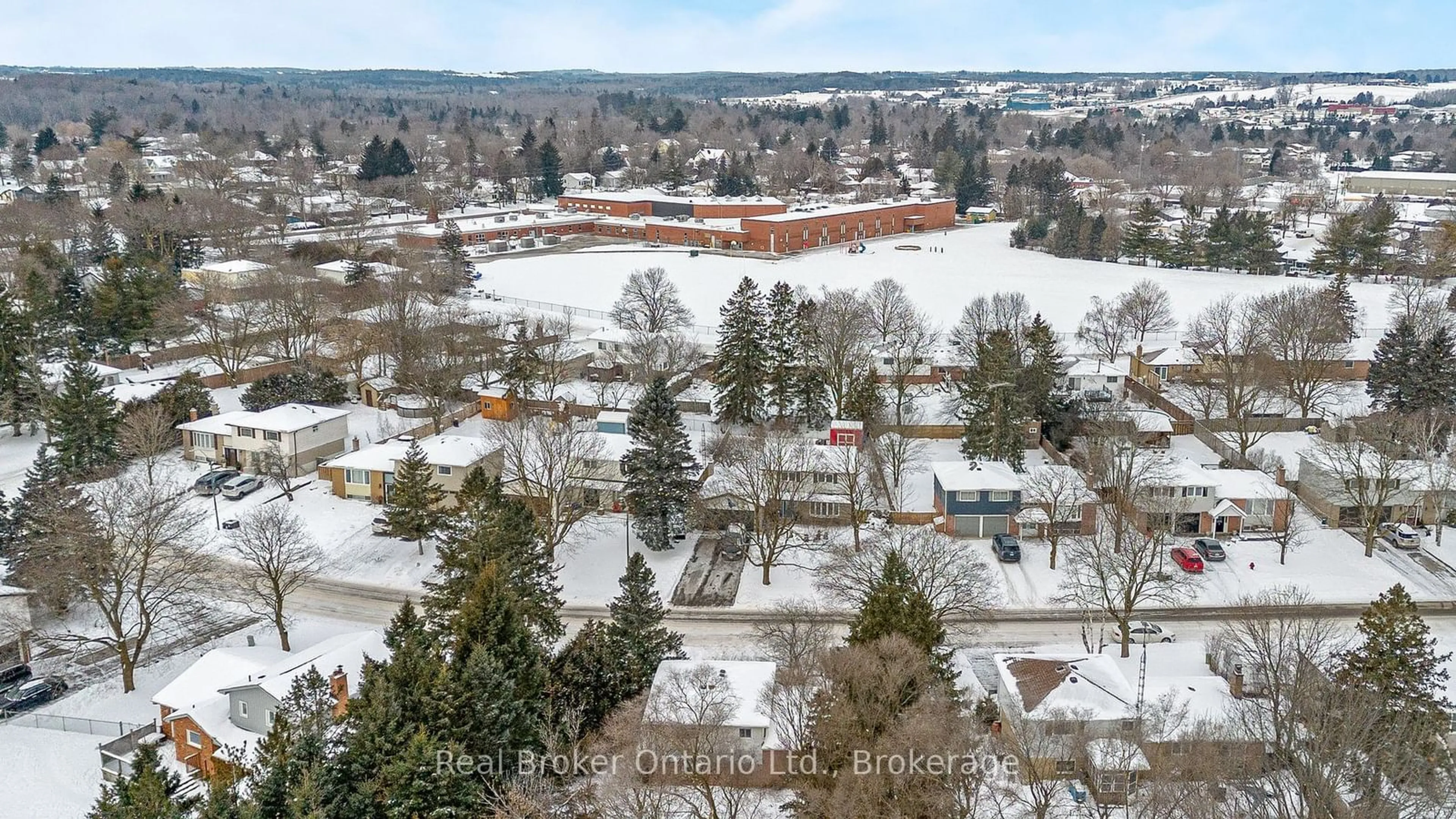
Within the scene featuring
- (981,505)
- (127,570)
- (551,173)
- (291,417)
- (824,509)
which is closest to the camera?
(127,570)

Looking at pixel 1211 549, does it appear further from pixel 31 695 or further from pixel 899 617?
pixel 31 695

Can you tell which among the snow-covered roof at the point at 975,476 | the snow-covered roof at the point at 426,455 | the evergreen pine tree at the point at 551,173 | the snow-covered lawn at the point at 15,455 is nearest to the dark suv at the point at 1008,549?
the snow-covered roof at the point at 975,476

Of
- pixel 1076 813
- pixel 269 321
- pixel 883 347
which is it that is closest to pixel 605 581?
pixel 1076 813

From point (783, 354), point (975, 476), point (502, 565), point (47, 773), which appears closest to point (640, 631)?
point (502, 565)

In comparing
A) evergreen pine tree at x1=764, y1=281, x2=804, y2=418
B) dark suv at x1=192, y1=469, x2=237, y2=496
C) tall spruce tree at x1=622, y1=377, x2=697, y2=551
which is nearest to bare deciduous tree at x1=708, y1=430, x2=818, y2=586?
tall spruce tree at x1=622, y1=377, x2=697, y2=551

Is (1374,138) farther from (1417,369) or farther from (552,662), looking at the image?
(552,662)
